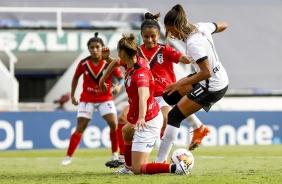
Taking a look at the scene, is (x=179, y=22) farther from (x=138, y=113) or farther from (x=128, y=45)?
(x=138, y=113)

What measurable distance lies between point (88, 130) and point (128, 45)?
428 inches

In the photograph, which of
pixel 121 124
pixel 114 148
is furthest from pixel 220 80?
pixel 114 148

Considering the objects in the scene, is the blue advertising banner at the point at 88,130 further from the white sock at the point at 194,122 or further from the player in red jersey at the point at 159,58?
the white sock at the point at 194,122

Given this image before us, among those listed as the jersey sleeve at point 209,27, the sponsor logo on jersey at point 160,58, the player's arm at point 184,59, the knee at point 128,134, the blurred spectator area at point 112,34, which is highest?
the blurred spectator area at point 112,34

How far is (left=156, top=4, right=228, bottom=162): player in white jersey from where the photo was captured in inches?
407

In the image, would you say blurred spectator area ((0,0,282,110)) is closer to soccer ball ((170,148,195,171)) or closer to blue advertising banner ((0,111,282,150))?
blue advertising banner ((0,111,282,150))

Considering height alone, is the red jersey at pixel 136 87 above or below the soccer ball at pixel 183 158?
above

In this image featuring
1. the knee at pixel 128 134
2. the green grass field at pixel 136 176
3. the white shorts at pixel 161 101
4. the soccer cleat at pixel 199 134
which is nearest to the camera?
the green grass field at pixel 136 176

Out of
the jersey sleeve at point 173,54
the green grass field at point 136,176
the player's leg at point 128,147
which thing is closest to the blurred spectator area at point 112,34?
the green grass field at point 136,176

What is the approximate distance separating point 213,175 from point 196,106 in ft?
3.25

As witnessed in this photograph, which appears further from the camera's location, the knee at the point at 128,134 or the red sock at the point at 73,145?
the red sock at the point at 73,145

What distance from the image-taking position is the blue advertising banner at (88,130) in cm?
2050

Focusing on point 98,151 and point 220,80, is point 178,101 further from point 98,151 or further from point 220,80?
point 98,151

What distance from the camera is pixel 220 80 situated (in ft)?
36.0
